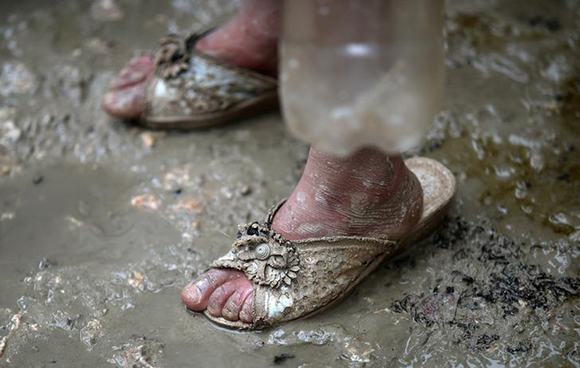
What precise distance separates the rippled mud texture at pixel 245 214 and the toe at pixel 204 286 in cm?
6

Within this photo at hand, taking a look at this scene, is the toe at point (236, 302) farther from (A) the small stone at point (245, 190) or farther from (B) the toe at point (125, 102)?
(B) the toe at point (125, 102)

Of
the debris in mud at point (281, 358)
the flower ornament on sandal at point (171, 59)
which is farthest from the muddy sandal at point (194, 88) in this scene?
the debris in mud at point (281, 358)

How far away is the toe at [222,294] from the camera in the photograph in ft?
4.85

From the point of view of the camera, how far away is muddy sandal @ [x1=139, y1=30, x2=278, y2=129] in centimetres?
203

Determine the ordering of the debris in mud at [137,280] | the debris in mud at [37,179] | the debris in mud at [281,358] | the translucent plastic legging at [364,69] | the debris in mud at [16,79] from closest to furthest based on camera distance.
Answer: the translucent plastic legging at [364,69] → the debris in mud at [281,358] → the debris in mud at [137,280] → the debris in mud at [37,179] → the debris in mud at [16,79]

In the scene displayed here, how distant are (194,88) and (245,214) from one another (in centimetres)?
52

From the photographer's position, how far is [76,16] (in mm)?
2590

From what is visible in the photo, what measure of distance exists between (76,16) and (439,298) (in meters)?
1.96

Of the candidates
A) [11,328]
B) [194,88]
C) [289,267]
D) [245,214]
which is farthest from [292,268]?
[194,88]

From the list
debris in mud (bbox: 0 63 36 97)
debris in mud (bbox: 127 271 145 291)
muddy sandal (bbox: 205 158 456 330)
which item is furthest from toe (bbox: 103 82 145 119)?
muddy sandal (bbox: 205 158 456 330)

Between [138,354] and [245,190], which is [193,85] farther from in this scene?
[138,354]

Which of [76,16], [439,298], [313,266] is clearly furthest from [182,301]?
[76,16]

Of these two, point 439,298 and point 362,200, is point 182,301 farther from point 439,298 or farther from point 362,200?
point 439,298

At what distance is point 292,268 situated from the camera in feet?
4.80
